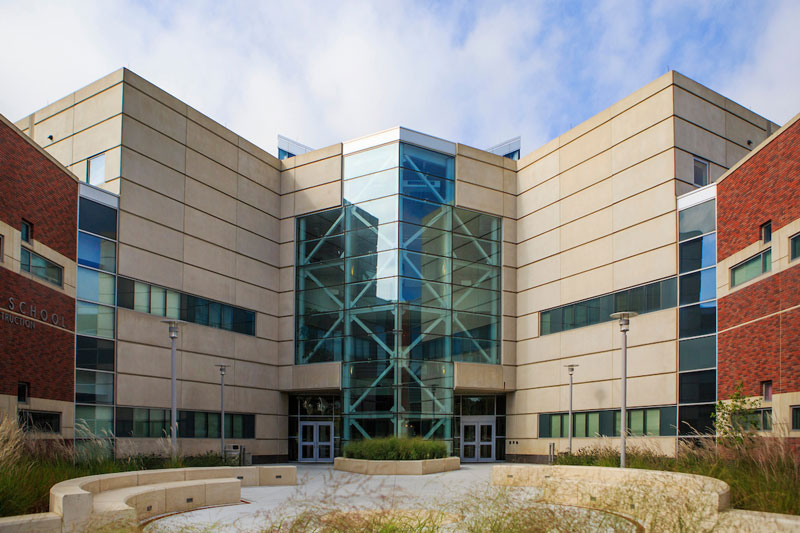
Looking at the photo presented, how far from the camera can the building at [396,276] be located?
1065 inches

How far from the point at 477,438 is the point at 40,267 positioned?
2216cm

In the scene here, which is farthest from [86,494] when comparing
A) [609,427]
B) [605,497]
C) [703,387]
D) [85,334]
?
[609,427]

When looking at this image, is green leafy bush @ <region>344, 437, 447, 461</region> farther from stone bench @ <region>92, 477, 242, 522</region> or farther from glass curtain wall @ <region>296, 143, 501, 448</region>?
stone bench @ <region>92, 477, 242, 522</region>

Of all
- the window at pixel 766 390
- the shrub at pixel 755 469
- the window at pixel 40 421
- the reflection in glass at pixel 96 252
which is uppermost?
the reflection in glass at pixel 96 252

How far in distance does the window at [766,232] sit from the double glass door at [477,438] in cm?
1838

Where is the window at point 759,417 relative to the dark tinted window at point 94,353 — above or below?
below

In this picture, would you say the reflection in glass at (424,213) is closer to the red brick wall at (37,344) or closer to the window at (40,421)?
the red brick wall at (37,344)

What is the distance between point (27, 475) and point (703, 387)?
21.7 meters

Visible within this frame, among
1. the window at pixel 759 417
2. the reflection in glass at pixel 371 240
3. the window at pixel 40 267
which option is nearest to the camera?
the window at pixel 759 417

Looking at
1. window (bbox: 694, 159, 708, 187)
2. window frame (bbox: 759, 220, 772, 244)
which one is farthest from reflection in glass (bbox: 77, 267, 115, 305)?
window (bbox: 694, 159, 708, 187)

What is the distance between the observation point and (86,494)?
422 inches

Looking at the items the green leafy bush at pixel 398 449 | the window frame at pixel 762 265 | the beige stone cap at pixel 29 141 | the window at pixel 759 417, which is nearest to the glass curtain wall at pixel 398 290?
the green leafy bush at pixel 398 449

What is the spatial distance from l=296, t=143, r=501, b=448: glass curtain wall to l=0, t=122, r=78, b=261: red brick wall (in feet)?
42.7

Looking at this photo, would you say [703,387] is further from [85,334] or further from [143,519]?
[85,334]
